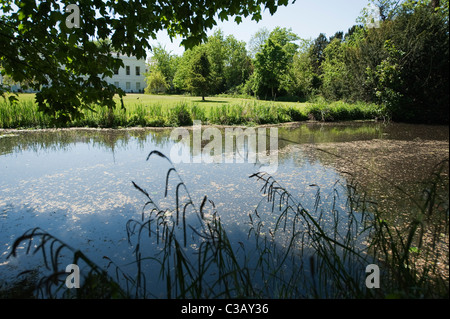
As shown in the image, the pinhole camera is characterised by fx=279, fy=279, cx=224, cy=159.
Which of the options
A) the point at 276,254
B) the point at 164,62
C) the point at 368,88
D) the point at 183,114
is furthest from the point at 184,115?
the point at 164,62

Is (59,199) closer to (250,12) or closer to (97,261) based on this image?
(97,261)

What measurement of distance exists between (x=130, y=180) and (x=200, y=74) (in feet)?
68.7

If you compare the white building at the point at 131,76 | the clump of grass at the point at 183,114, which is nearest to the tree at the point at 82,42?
the clump of grass at the point at 183,114

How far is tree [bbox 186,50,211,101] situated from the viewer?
946 inches

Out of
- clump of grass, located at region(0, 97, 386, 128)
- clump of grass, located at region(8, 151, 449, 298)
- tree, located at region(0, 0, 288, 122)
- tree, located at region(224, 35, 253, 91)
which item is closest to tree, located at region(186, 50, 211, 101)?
clump of grass, located at region(0, 97, 386, 128)

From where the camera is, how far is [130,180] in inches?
184

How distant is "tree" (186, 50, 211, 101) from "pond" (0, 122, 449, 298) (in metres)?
16.5

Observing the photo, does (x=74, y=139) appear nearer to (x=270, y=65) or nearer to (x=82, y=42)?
(x=82, y=42)

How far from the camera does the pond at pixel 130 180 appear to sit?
3.04 m

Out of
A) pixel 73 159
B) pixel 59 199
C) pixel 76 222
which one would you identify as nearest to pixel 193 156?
pixel 73 159
